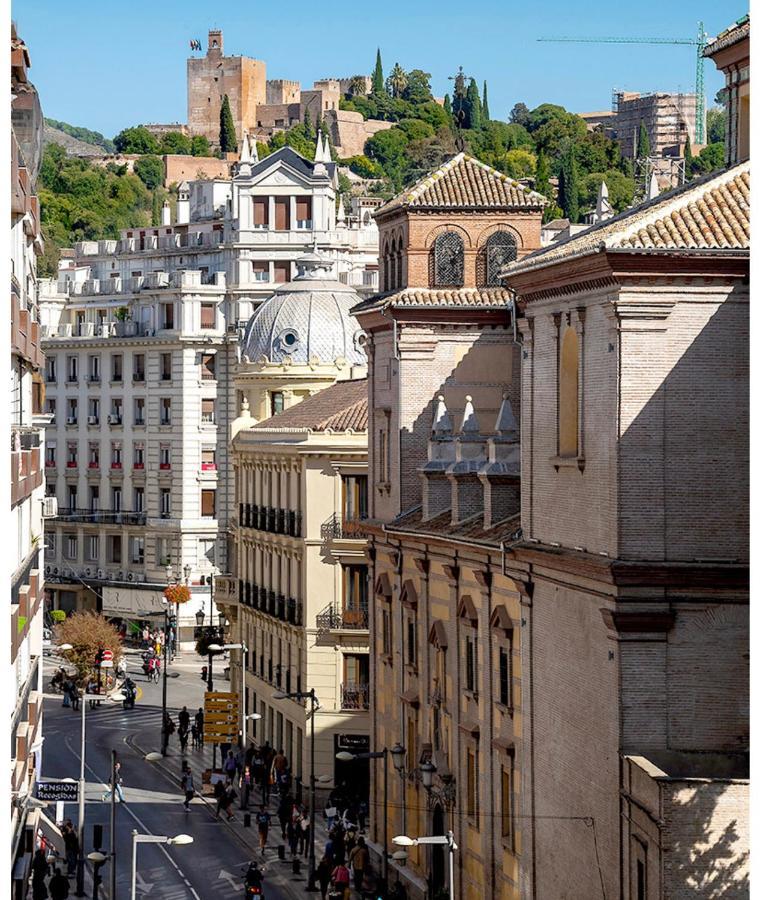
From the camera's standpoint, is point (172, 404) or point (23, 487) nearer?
point (23, 487)

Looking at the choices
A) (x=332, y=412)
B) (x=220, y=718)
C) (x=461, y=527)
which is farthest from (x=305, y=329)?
(x=461, y=527)

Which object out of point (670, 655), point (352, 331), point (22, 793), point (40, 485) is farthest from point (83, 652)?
point (670, 655)

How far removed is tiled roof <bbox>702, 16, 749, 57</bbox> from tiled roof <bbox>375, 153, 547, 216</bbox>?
16732 millimetres

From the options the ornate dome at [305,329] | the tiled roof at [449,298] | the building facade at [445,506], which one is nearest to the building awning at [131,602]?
the ornate dome at [305,329]

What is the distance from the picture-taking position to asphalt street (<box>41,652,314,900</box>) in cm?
6569

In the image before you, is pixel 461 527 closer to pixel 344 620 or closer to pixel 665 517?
pixel 665 517

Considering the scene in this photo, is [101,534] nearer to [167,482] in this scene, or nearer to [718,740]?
[167,482]

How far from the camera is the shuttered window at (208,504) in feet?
427

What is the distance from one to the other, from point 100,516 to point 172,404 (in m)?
7.68

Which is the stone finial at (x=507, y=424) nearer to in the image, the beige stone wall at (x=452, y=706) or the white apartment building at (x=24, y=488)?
the beige stone wall at (x=452, y=706)

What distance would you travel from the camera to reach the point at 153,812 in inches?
3017

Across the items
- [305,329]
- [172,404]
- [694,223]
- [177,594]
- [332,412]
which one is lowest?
[177,594]

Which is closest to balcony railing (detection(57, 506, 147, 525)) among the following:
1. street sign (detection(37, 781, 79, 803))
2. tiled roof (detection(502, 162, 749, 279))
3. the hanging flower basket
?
the hanging flower basket

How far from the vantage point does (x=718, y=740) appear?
4306cm
